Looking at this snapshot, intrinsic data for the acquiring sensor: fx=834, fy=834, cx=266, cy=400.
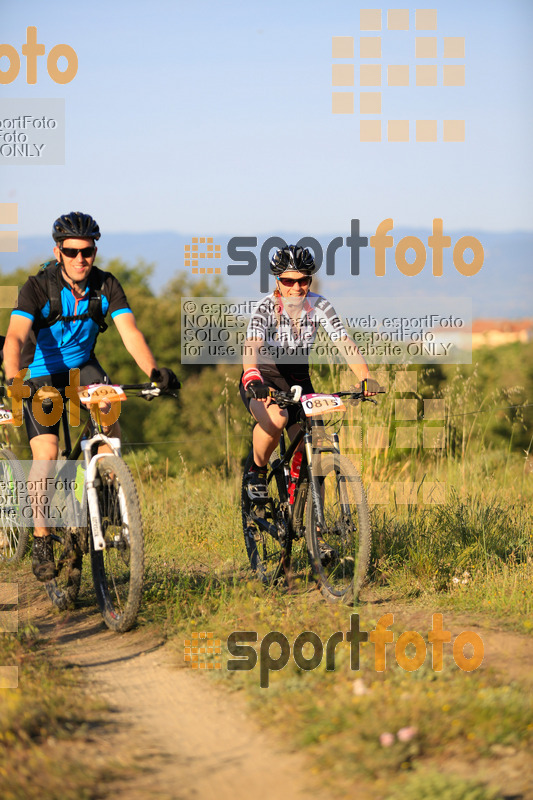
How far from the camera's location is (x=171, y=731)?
3.47m

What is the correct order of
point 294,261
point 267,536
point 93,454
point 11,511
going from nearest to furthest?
point 93,454
point 294,261
point 267,536
point 11,511

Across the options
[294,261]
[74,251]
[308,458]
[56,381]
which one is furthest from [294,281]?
[56,381]

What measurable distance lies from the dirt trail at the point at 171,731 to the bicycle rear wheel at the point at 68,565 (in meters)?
0.37

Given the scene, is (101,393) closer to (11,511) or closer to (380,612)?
(380,612)

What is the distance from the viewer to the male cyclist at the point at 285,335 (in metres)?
5.43

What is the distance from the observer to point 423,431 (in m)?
8.60

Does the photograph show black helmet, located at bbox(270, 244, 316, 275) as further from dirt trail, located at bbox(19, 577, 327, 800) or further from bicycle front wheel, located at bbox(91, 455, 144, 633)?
dirt trail, located at bbox(19, 577, 327, 800)

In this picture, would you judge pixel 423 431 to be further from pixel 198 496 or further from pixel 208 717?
pixel 208 717

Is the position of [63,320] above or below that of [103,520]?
above

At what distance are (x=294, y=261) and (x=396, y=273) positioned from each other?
5.67m

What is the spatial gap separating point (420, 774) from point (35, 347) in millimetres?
3481

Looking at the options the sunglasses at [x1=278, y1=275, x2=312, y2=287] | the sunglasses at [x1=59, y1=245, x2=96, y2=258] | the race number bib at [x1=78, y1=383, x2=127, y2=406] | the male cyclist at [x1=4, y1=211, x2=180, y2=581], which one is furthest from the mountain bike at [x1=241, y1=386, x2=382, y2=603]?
the sunglasses at [x1=59, y1=245, x2=96, y2=258]

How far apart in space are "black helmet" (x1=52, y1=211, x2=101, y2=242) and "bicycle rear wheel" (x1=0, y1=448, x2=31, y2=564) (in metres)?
2.24

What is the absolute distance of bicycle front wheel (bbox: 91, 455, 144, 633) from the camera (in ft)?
15.0
